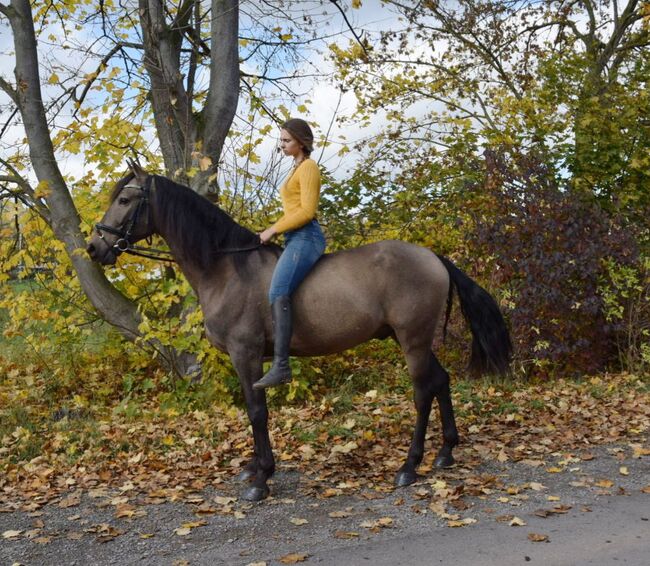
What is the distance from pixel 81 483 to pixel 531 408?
4769 millimetres

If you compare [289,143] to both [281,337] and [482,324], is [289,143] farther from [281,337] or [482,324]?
[482,324]

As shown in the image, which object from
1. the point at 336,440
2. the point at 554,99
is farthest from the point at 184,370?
the point at 554,99

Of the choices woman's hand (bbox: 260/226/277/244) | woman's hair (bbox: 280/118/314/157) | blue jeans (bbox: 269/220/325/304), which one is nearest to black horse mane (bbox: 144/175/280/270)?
woman's hand (bbox: 260/226/277/244)

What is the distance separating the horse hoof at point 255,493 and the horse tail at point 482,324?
213 centimetres

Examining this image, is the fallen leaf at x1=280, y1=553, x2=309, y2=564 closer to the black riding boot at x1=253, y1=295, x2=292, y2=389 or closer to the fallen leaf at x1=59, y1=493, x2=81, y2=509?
the black riding boot at x1=253, y1=295, x2=292, y2=389

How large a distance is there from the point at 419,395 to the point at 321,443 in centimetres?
148

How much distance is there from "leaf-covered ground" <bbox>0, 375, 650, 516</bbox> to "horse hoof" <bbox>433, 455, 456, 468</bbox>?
0.28 ft

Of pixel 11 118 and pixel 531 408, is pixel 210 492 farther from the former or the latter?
pixel 11 118

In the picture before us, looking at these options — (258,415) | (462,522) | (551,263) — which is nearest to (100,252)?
(258,415)

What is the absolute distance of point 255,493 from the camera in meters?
5.62

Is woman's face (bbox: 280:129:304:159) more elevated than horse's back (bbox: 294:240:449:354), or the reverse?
woman's face (bbox: 280:129:304:159)

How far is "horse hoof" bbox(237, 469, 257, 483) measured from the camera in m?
6.04

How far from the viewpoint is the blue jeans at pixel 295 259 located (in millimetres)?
5562

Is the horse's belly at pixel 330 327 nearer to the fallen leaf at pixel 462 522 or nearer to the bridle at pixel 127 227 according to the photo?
the bridle at pixel 127 227
